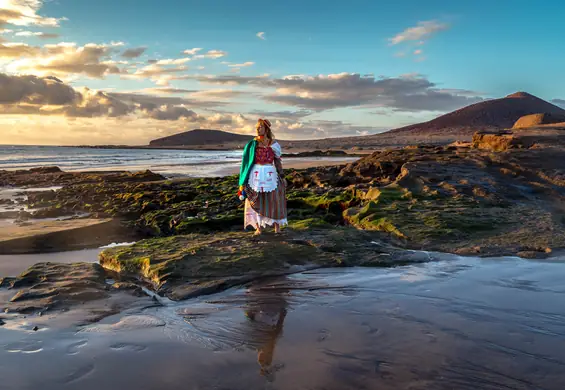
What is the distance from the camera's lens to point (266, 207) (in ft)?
23.9

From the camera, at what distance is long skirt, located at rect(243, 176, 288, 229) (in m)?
7.28

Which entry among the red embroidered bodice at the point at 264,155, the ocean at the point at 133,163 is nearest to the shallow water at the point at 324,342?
the red embroidered bodice at the point at 264,155

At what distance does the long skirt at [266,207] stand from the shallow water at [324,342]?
2.53m

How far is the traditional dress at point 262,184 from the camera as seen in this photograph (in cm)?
728

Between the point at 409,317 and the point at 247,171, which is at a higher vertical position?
the point at 247,171

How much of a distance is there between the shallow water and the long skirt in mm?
2534

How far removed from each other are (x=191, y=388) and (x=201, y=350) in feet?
1.78

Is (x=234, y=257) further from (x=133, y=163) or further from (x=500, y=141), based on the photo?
(x=133, y=163)

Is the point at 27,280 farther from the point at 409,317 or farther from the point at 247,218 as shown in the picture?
the point at 409,317

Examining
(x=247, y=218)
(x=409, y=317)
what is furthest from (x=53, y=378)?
(x=247, y=218)

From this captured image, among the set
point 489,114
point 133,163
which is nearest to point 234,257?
point 133,163

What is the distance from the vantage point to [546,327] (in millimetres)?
3537

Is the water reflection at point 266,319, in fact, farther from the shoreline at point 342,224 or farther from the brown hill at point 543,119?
the brown hill at point 543,119

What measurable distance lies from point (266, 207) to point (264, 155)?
845mm
